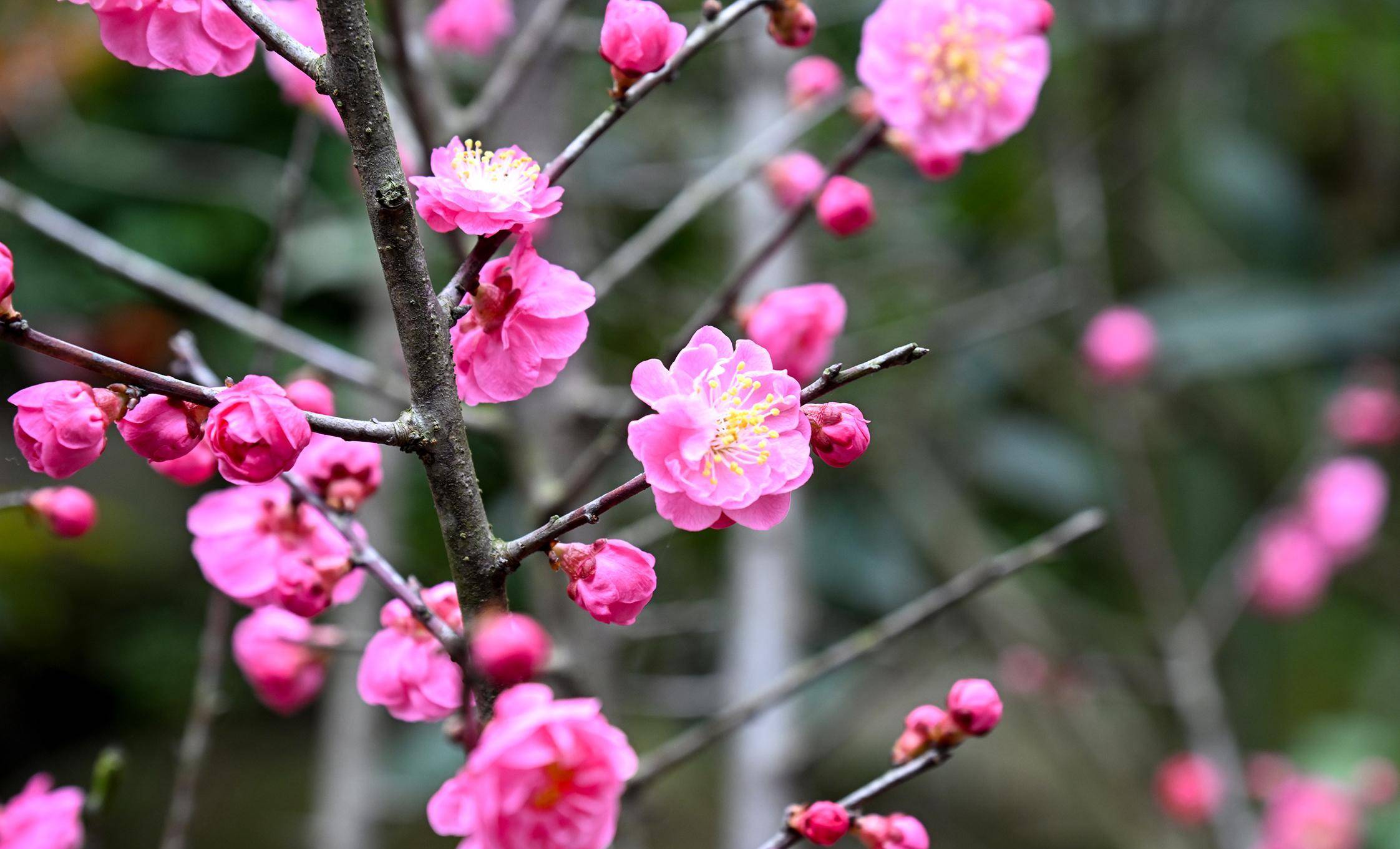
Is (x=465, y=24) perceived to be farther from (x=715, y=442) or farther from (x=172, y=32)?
(x=715, y=442)

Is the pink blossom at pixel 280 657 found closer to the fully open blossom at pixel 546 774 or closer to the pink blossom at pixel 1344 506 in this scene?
the fully open blossom at pixel 546 774

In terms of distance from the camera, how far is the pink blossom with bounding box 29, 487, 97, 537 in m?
0.53

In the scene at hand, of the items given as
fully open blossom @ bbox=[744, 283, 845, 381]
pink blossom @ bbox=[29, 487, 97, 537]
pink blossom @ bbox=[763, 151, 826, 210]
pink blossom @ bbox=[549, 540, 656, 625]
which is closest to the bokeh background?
pink blossom @ bbox=[763, 151, 826, 210]

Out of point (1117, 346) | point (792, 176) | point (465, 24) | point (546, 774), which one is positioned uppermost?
point (465, 24)

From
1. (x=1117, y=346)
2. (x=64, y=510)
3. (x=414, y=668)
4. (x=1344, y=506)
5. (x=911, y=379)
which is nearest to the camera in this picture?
(x=414, y=668)

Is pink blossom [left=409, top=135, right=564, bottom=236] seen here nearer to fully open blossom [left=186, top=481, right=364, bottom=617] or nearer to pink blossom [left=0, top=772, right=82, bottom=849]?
fully open blossom [left=186, top=481, right=364, bottom=617]

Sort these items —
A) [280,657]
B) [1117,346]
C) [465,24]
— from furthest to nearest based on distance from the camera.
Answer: [1117,346] → [465,24] → [280,657]

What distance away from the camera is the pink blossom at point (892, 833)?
16.9 inches

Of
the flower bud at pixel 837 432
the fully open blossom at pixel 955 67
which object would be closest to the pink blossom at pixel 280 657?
the flower bud at pixel 837 432

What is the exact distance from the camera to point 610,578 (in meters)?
0.37

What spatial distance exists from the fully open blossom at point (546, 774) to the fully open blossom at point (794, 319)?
341 mm

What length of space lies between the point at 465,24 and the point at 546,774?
2.94 ft

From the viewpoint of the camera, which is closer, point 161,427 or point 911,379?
point 161,427

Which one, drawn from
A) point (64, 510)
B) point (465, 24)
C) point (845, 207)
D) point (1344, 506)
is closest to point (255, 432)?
point (64, 510)
